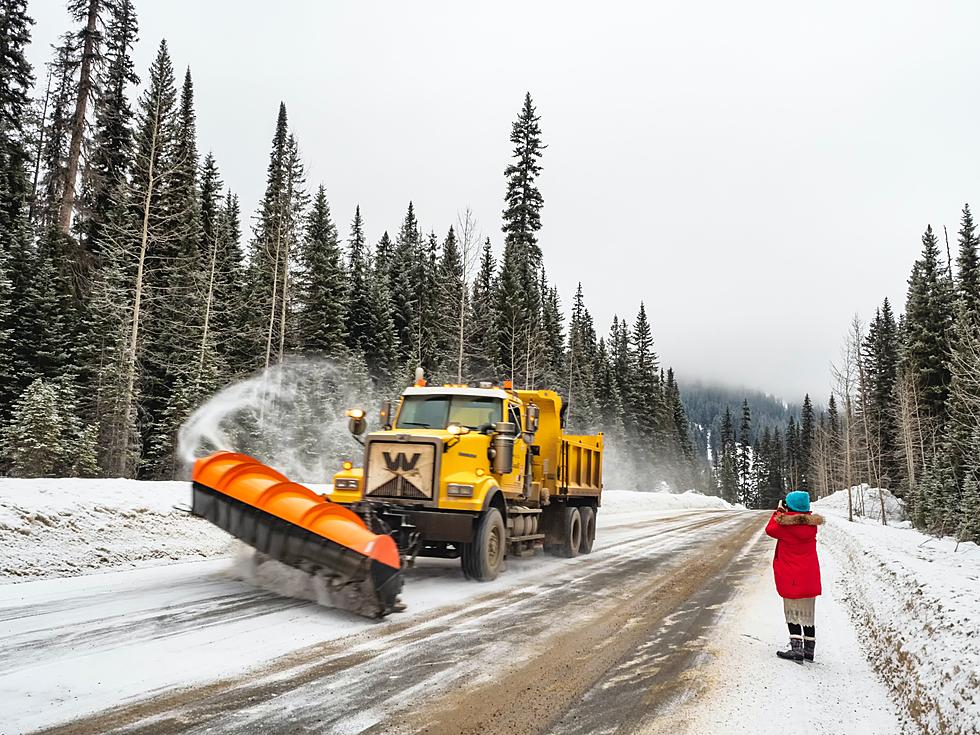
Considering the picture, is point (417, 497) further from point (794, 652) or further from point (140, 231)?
point (140, 231)

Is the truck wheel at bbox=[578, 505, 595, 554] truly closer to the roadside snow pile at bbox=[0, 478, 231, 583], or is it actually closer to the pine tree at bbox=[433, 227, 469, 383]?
the roadside snow pile at bbox=[0, 478, 231, 583]

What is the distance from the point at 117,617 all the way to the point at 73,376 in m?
19.1

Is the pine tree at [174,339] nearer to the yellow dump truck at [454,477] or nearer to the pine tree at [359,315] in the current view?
the pine tree at [359,315]

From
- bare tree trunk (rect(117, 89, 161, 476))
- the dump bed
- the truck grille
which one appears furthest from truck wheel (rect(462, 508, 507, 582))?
bare tree trunk (rect(117, 89, 161, 476))

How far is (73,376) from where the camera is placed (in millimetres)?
22156

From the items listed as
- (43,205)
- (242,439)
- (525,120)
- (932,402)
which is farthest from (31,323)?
(932,402)

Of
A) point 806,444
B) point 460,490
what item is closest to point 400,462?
point 460,490

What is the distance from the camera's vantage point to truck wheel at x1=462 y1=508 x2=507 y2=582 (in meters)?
9.27

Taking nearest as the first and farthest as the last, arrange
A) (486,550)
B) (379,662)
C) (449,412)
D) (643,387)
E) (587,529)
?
(379,662)
(486,550)
(449,412)
(587,529)
(643,387)

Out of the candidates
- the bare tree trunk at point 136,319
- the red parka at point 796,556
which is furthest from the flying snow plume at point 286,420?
the red parka at point 796,556

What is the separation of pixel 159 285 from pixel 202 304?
219 centimetres

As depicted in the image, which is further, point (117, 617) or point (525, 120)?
point (525, 120)

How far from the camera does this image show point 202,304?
31688 mm

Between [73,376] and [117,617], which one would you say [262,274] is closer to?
[73,376]
